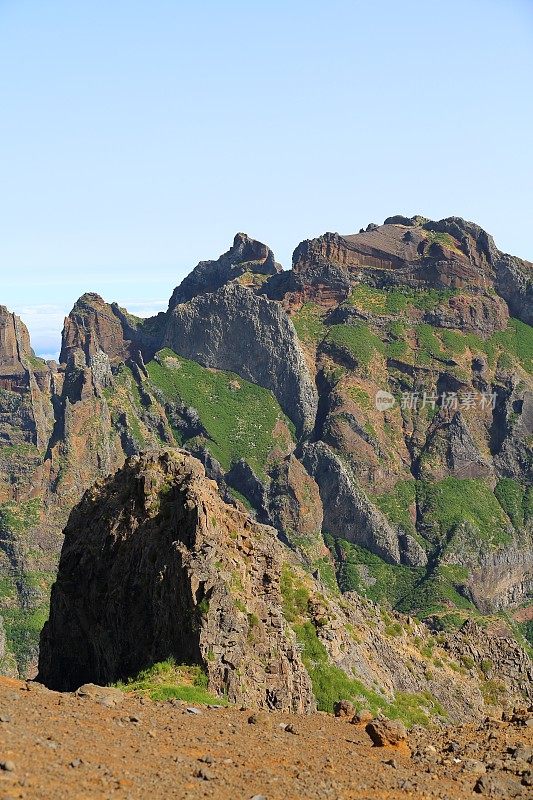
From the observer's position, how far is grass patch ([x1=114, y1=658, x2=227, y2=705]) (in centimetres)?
4334

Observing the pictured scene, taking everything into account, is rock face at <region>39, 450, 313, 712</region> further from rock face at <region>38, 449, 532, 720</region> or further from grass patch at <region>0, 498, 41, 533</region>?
grass patch at <region>0, 498, 41, 533</region>

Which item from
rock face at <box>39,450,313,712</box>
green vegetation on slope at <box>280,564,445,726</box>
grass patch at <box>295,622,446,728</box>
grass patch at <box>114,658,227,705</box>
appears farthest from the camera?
green vegetation on slope at <box>280,564,445,726</box>

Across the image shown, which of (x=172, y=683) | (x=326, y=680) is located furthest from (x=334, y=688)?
(x=172, y=683)

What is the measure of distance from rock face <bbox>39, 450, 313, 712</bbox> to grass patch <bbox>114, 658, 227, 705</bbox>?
59cm

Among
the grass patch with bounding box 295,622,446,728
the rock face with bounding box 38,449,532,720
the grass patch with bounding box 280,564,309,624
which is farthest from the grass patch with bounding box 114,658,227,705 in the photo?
the grass patch with bounding box 280,564,309,624

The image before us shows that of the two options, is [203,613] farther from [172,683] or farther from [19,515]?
[19,515]

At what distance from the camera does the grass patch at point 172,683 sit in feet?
142

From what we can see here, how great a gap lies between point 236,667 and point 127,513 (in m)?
15.2

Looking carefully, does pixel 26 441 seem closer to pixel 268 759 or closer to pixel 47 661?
pixel 47 661

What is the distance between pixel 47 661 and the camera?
6544cm

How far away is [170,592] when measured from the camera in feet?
171

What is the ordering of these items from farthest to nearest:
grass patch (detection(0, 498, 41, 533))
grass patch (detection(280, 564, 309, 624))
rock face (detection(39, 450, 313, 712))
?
grass patch (detection(0, 498, 41, 533))
grass patch (detection(280, 564, 309, 624))
rock face (detection(39, 450, 313, 712))

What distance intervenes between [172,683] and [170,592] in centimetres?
694

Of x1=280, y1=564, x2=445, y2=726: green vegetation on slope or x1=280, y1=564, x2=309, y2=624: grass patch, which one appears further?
x1=280, y1=564, x2=309, y2=624: grass patch
